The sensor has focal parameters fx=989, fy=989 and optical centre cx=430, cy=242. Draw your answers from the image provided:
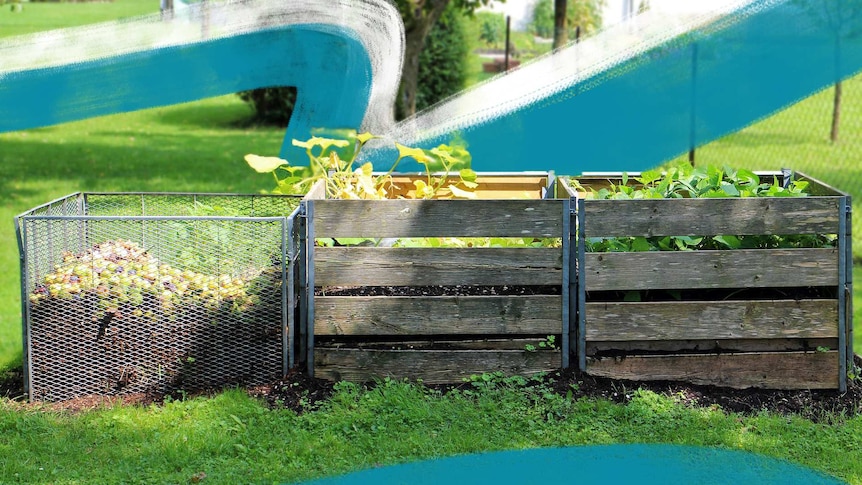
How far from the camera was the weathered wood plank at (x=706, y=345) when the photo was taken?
165 inches

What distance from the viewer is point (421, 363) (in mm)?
4168

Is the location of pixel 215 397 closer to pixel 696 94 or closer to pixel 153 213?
pixel 153 213

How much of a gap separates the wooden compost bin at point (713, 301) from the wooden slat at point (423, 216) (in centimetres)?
30

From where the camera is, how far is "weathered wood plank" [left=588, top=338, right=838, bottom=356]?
4.20 m

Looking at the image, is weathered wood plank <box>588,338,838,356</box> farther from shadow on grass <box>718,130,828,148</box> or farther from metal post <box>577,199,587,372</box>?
shadow on grass <box>718,130,828,148</box>

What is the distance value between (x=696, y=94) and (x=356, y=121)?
210cm

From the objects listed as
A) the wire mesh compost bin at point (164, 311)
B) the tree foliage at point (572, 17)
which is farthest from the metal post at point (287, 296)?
the tree foliage at point (572, 17)
